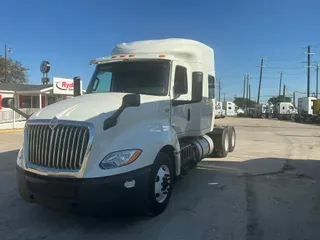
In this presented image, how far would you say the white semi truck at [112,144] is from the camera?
4.43m

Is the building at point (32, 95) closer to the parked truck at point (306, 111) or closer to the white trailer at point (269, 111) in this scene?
the parked truck at point (306, 111)

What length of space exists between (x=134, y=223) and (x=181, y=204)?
1192mm

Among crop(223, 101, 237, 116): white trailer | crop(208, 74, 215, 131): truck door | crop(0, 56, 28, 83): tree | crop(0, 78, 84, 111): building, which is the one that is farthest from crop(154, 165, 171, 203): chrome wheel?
crop(223, 101, 237, 116): white trailer

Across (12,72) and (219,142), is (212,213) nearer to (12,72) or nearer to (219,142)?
(219,142)

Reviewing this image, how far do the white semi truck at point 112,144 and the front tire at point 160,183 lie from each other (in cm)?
1

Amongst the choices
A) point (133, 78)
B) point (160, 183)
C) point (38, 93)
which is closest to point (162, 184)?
point (160, 183)

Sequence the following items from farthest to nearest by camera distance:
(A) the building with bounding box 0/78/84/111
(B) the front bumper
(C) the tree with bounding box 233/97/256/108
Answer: (C) the tree with bounding box 233/97/256/108 → (A) the building with bounding box 0/78/84/111 → (B) the front bumper

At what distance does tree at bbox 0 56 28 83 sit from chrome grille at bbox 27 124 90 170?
5445cm

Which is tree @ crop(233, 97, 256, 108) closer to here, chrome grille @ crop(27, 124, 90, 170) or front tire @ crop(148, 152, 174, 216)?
front tire @ crop(148, 152, 174, 216)

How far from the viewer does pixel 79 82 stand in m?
7.66

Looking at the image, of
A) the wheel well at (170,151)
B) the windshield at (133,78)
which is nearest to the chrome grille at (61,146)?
the wheel well at (170,151)

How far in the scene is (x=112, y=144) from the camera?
4.59 metres

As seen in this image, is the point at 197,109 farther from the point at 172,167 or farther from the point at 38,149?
the point at 38,149

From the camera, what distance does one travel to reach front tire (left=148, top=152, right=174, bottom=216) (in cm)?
497
